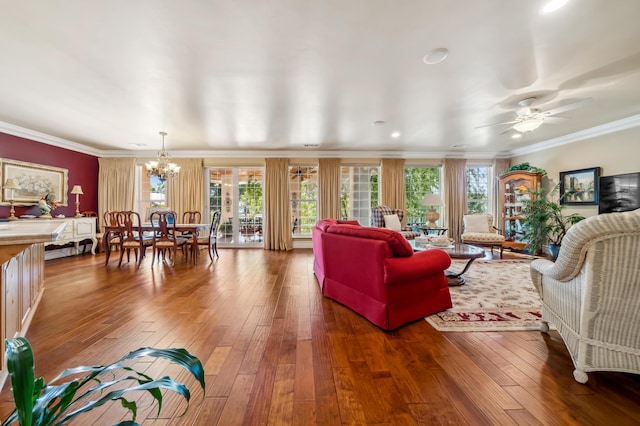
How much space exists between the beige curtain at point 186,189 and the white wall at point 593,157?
837 cm

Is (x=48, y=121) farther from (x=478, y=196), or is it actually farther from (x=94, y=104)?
(x=478, y=196)

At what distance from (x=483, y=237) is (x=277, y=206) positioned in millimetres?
4786

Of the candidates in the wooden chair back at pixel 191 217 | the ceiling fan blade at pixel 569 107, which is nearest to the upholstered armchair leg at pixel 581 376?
the ceiling fan blade at pixel 569 107

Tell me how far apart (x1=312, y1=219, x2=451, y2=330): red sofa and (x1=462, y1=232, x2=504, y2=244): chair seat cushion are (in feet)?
11.6

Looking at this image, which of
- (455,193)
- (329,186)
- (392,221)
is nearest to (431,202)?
(392,221)

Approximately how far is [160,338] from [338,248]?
173 centimetres

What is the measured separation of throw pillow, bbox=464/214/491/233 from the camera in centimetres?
578

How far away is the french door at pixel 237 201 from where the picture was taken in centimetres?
689

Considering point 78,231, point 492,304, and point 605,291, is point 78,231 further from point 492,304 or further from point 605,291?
point 605,291

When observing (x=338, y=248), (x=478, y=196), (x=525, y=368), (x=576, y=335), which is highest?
(x=478, y=196)

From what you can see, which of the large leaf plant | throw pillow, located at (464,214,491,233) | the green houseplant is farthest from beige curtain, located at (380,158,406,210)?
the green houseplant

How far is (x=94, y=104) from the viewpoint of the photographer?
371 cm

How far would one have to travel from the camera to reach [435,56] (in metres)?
2.55

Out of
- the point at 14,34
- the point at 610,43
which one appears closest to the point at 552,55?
the point at 610,43
